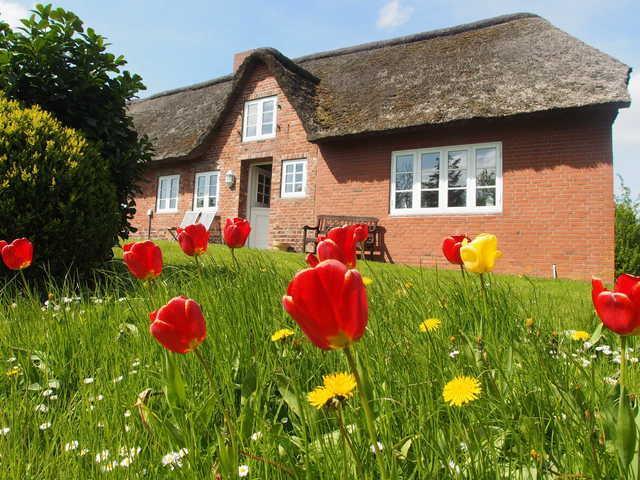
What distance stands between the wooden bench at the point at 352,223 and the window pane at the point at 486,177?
2.67m

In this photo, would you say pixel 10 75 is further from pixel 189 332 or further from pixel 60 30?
pixel 189 332

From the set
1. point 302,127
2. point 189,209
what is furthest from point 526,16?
point 189,209

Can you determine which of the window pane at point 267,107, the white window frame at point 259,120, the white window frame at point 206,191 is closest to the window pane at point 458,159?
the white window frame at point 259,120

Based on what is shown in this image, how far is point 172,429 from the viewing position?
1110 mm

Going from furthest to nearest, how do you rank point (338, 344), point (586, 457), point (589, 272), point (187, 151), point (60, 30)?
point (187, 151) < point (589, 272) < point (60, 30) < point (586, 457) < point (338, 344)

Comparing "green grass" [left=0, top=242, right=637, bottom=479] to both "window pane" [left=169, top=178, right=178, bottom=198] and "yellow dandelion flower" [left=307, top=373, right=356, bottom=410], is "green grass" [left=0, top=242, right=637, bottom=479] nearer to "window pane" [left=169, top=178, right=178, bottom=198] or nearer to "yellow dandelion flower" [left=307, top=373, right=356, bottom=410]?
"yellow dandelion flower" [left=307, top=373, right=356, bottom=410]

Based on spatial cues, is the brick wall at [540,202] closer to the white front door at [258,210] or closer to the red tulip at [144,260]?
the white front door at [258,210]

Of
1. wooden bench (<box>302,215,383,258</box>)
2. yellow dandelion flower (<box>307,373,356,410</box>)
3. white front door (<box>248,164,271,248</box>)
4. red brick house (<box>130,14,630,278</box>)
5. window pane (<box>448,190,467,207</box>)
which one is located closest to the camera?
yellow dandelion flower (<box>307,373,356,410</box>)

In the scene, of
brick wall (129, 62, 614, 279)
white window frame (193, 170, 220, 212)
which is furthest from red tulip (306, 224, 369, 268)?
white window frame (193, 170, 220, 212)

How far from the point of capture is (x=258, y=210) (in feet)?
45.2

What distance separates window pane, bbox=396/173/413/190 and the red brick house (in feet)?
0.08

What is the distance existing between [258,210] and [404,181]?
16.8ft

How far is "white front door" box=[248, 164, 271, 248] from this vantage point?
1374 centimetres

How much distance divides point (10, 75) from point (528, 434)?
5675 millimetres
